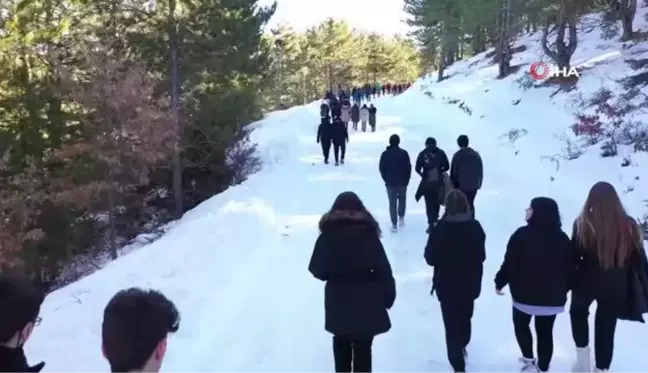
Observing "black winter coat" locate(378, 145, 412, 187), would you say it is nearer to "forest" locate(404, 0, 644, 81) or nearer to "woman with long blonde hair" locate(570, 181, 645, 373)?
"woman with long blonde hair" locate(570, 181, 645, 373)

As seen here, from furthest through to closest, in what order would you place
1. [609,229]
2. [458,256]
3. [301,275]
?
[301,275], [458,256], [609,229]

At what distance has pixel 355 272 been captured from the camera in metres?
4.70

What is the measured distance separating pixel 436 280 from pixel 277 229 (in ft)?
21.6

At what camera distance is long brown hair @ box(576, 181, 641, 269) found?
488cm

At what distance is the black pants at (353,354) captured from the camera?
16.1 feet

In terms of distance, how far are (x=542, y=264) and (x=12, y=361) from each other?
4034 millimetres

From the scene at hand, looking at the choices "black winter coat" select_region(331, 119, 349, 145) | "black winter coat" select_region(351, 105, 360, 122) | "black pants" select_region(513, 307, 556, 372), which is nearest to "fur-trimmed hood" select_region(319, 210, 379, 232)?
"black pants" select_region(513, 307, 556, 372)

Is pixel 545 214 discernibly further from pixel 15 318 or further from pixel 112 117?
pixel 112 117

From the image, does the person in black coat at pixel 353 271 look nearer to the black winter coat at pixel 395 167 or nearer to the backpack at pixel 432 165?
the backpack at pixel 432 165

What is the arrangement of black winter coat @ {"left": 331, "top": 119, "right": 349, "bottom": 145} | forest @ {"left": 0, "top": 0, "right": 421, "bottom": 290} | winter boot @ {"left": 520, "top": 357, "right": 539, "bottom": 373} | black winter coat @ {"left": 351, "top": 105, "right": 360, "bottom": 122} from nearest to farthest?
winter boot @ {"left": 520, "top": 357, "right": 539, "bottom": 373} < forest @ {"left": 0, "top": 0, "right": 421, "bottom": 290} < black winter coat @ {"left": 331, "top": 119, "right": 349, "bottom": 145} < black winter coat @ {"left": 351, "top": 105, "right": 360, "bottom": 122}

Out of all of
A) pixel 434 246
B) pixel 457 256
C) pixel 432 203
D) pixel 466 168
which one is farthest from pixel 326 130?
pixel 457 256

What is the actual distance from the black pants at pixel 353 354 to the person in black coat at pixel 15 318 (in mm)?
2727

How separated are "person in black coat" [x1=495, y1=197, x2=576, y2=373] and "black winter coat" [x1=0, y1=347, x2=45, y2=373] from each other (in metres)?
3.88

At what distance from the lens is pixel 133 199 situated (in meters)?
24.1
